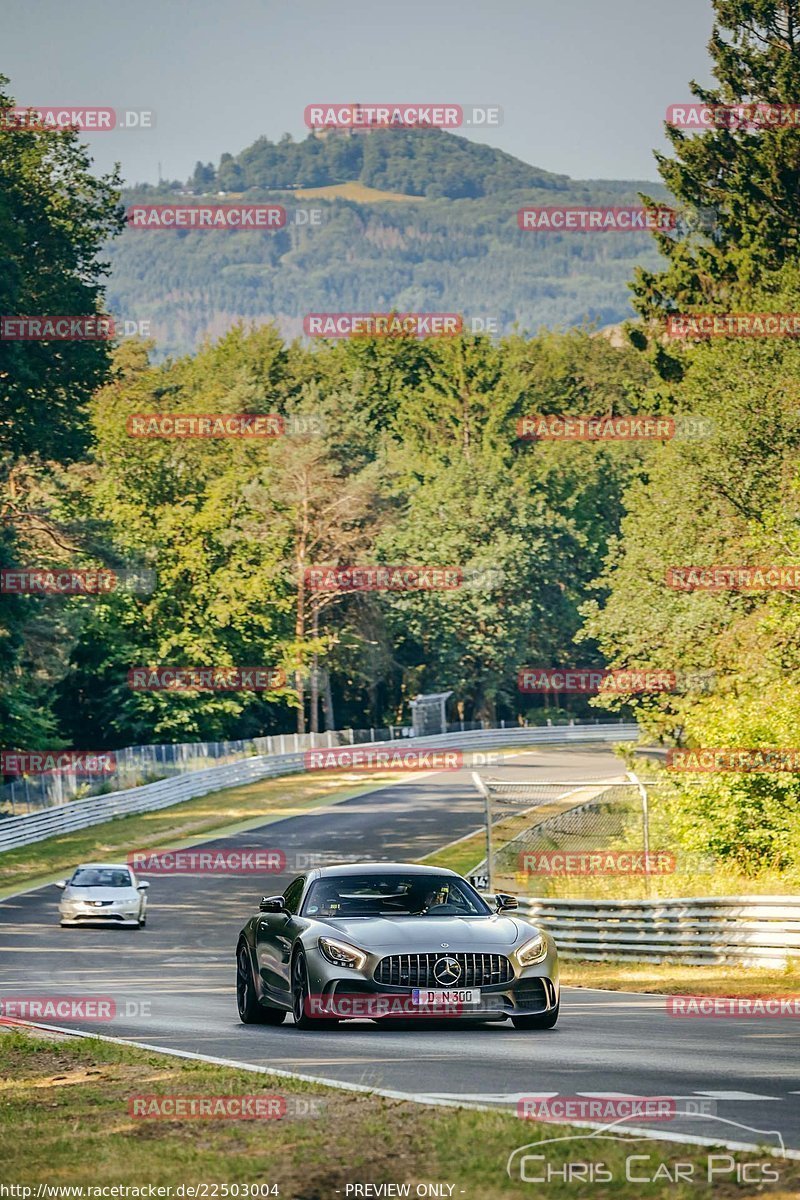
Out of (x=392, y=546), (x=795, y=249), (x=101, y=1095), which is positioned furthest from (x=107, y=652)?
(x=101, y=1095)

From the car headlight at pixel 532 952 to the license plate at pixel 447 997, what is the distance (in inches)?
17.2

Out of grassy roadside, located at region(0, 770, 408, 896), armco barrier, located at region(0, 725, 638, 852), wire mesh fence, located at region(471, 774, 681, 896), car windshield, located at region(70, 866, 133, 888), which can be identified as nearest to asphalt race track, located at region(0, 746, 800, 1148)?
car windshield, located at region(70, 866, 133, 888)

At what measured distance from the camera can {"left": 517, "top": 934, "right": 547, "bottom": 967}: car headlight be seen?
13750 mm

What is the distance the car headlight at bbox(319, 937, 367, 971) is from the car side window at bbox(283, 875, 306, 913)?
1.14 m

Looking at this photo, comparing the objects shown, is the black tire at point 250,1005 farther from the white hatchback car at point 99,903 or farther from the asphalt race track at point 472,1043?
the white hatchback car at point 99,903

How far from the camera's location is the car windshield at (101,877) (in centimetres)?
3512

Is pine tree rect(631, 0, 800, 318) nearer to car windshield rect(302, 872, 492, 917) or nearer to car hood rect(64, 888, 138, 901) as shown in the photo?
car hood rect(64, 888, 138, 901)

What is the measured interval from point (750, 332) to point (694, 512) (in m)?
6.20

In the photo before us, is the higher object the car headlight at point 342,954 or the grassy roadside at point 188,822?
the car headlight at point 342,954

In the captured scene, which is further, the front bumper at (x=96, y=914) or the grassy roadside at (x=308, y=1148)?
the front bumper at (x=96, y=914)

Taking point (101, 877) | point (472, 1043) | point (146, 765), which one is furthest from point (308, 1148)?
point (146, 765)

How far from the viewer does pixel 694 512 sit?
4950 centimetres

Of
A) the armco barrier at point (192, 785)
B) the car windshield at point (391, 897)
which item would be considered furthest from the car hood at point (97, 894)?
the car windshield at point (391, 897)

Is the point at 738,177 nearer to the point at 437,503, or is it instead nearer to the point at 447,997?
the point at 437,503
